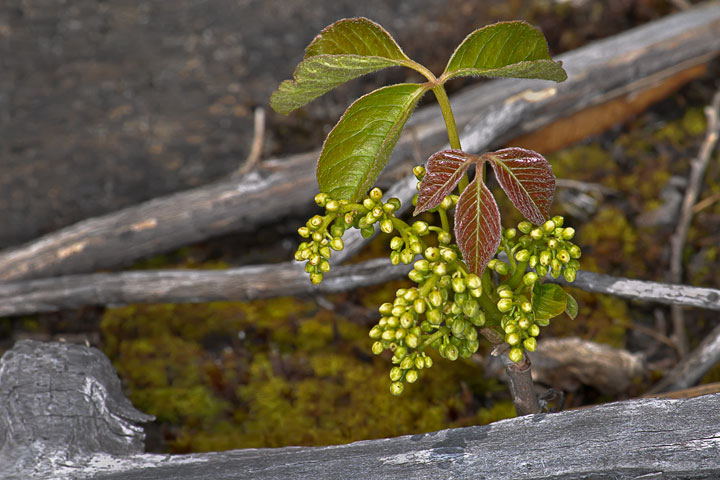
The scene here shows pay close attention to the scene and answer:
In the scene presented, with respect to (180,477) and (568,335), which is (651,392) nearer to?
(568,335)

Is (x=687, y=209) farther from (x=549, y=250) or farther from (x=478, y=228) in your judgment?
(x=478, y=228)

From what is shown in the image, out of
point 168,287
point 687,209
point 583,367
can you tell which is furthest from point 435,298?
point 687,209

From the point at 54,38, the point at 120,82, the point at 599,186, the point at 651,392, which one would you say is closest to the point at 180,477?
the point at 651,392

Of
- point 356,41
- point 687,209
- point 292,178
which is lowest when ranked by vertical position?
point 687,209

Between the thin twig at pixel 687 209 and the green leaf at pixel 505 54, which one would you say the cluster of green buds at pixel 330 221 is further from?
the thin twig at pixel 687 209

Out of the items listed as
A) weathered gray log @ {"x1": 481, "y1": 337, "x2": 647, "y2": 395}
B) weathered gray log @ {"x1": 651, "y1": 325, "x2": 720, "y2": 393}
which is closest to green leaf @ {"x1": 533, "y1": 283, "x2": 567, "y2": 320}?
weathered gray log @ {"x1": 481, "y1": 337, "x2": 647, "y2": 395}

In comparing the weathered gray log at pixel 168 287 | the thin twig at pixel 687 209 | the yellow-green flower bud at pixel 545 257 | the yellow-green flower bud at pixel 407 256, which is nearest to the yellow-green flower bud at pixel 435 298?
the yellow-green flower bud at pixel 407 256

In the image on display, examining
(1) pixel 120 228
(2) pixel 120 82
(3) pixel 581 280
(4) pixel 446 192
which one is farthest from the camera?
(2) pixel 120 82
